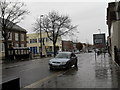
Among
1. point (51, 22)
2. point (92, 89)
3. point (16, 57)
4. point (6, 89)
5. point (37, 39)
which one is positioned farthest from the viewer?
point (37, 39)

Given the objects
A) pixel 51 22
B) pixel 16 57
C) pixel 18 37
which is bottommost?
pixel 16 57

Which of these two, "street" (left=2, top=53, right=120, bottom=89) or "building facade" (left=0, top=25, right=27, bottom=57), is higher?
"building facade" (left=0, top=25, right=27, bottom=57)

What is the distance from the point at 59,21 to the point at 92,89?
51.7 meters

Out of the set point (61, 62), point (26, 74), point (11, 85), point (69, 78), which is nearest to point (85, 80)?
point (69, 78)

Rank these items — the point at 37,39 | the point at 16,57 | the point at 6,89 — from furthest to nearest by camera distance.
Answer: the point at 37,39 < the point at 16,57 < the point at 6,89

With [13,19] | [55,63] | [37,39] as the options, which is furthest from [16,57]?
[37,39]

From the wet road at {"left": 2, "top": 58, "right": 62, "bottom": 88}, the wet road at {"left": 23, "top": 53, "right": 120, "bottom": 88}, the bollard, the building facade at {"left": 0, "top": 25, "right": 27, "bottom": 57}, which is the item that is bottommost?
the wet road at {"left": 2, "top": 58, "right": 62, "bottom": 88}

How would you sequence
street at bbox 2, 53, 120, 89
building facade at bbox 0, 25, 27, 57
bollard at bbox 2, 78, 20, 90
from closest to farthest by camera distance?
bollard at bbox 2, 78, 20, 90 → street at bbox 2, 53, 120, 89 → building facade at bbox 0, 25, 27, 57

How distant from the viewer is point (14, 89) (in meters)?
8.55

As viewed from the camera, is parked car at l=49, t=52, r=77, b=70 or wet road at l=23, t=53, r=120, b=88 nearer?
wet road at l=23, t=53, r=120, b=88

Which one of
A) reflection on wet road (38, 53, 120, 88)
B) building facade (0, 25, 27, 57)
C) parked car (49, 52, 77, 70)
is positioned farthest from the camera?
building facade (0, 25, 27, 57)

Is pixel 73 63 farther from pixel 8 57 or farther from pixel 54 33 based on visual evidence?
pixel 54 33

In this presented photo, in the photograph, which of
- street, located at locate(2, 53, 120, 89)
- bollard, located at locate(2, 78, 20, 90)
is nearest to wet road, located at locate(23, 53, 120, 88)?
street, located at locate(2, 53, 120, 89)

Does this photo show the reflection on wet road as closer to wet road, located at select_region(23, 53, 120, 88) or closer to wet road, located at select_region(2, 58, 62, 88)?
wet road, located at select_region(23, 53, 120, 88)
